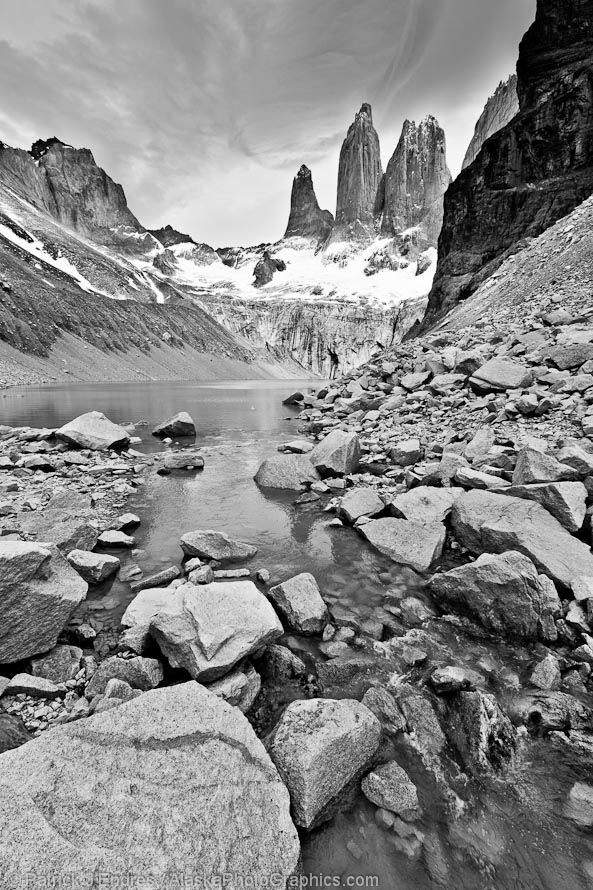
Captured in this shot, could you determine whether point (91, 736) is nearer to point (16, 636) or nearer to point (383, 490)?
point (16, 636)

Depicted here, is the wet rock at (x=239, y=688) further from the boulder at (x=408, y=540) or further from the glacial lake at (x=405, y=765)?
the boulder at (x=408, y=540)

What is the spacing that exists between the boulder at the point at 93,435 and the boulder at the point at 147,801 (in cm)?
1474

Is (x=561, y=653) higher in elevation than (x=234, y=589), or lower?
lower

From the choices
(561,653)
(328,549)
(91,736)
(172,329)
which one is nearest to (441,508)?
(328,549)

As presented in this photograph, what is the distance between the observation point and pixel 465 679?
4.68 meters

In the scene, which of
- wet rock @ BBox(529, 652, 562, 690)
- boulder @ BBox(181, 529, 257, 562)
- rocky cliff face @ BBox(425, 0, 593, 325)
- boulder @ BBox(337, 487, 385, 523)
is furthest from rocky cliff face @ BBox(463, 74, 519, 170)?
wet rock @ BBox(529, 652, 562, 690)

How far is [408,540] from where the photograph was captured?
8.18 metres

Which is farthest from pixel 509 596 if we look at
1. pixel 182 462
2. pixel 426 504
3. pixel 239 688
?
pixel 182 462

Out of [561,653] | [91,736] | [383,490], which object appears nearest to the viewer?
[91,736]

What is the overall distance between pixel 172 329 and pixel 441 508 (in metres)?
142

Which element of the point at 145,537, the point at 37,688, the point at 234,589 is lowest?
the point at 145,537

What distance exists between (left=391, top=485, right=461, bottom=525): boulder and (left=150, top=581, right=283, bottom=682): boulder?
4479mm

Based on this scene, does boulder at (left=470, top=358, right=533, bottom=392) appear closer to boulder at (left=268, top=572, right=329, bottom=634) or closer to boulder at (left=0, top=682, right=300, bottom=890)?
boulder at (left=268, top=572, right=329, bottom=634)

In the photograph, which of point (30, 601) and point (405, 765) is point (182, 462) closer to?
point (30, 601)
